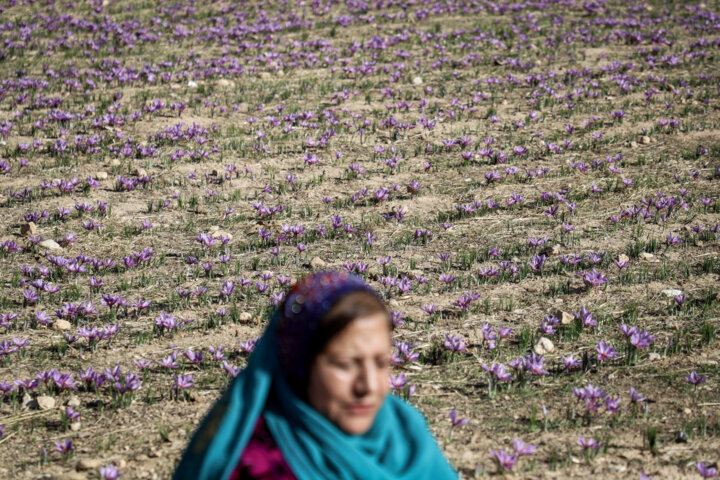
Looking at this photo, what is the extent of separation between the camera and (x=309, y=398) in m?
2.99

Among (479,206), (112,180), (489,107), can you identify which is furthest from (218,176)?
(489,107)

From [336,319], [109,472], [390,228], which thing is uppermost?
[336,319]

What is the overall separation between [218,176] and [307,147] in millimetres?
1662

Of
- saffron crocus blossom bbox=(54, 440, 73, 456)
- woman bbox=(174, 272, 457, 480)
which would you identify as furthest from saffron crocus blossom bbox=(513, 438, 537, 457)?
saffron crocus blossom bbox=(54, 440, 73, 456)

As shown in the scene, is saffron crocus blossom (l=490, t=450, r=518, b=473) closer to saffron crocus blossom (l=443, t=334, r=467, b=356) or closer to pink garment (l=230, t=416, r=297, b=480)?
saffron crocus blossom (l=443, t=334, r=467, b=356)

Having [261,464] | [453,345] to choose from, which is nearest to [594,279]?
[453,345]

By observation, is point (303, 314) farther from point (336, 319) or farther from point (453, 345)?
point (453, 345)

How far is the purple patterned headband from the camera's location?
287cm

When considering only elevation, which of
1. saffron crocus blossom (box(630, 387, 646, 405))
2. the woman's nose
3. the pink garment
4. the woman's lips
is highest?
the woman's nose

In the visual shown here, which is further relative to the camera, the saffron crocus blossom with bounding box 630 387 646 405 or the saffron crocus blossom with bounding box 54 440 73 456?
the saffron crocus blossom with bounding box 630 387 646 405

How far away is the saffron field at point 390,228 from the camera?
5.05 meters

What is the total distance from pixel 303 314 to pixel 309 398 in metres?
0.36

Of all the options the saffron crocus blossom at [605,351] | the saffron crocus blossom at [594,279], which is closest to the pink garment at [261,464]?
the saffron crocus blossom at [605,351]

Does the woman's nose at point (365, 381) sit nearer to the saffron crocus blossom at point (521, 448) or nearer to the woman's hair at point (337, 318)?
the woman's hair at point (337, 318)
